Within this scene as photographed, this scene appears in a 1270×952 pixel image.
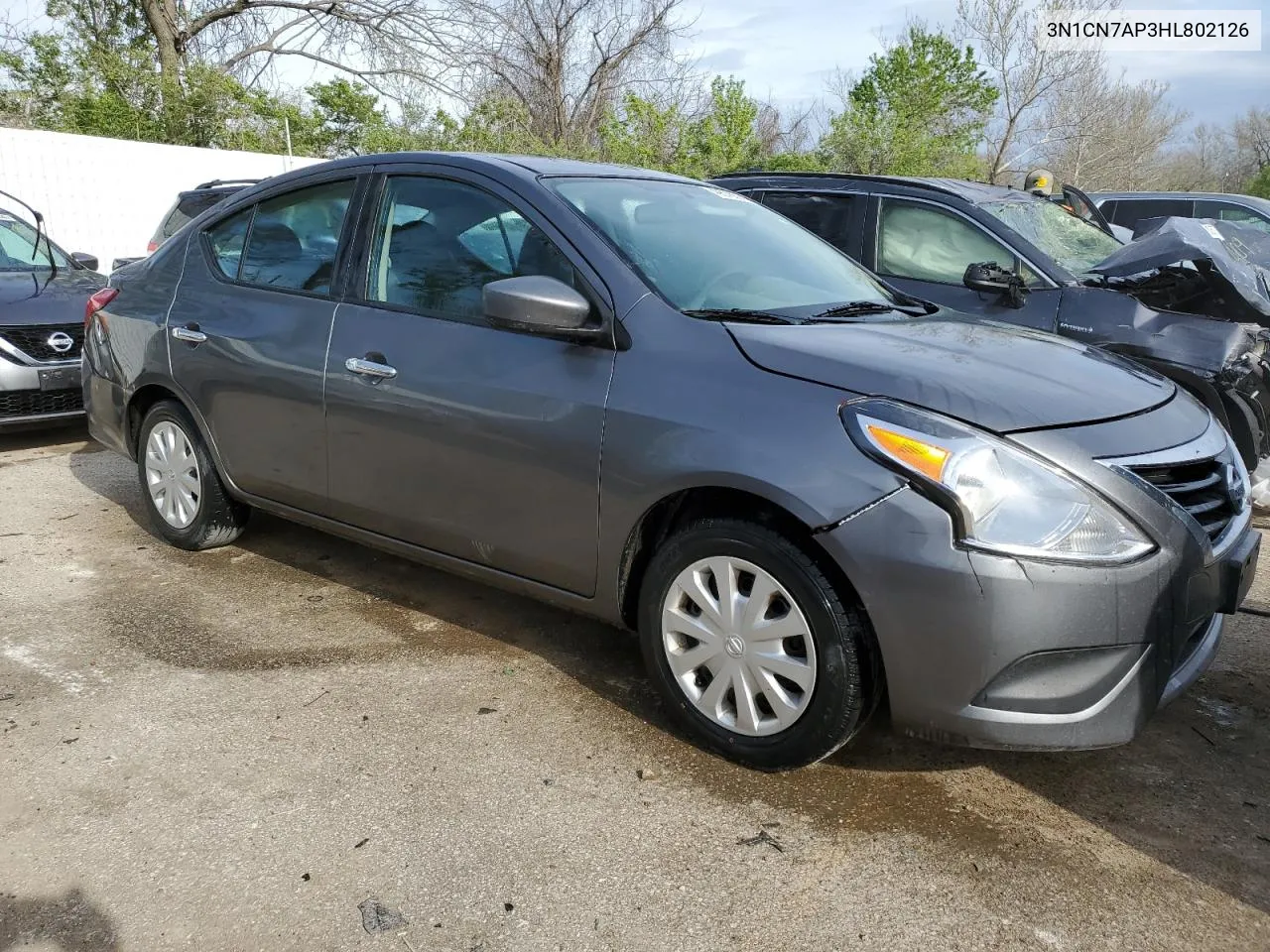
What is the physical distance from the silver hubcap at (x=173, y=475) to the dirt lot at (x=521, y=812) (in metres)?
0.72

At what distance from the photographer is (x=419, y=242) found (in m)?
3.68

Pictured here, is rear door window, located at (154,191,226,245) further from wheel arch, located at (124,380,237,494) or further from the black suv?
the black suv

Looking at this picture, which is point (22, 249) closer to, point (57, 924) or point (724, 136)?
point (57, 924)

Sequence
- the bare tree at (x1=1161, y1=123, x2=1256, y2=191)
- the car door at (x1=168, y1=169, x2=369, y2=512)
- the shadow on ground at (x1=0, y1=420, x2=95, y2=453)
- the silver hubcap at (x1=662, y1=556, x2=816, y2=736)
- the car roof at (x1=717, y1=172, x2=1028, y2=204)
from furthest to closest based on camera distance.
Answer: the bare tree at (x1=1161, y1=123, x2=1256, y2=191), the shadow on ground at (x1=0, y1=420, x2=95, y2=453), the car roof at (x1=717, y1=172, x2=1028, y2=204), the car door at (x1=168, y1=169, x2=369, y2=512), the silver hubcap at (x1=662, y1=556, x2=816, y2=736)

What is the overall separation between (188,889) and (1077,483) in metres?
2.27

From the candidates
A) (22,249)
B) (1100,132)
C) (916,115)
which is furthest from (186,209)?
(1100,132)

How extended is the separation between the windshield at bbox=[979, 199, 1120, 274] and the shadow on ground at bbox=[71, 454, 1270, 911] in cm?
254

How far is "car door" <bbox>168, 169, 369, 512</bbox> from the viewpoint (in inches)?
153

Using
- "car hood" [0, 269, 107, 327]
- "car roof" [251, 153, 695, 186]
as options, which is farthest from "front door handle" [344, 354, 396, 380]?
"car hood" [0, 269, 107, 327]

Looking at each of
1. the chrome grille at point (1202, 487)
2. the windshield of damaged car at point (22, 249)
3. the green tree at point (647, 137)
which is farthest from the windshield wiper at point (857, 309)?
the green tree at point (647, 137)

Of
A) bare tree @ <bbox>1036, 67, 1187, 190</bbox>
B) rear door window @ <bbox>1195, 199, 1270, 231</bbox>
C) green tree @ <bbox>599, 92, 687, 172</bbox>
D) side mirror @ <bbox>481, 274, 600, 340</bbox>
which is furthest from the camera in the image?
bare tree @ <bbox>1036, 67, 1187, 190</bbox>

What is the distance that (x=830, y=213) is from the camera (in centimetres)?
630

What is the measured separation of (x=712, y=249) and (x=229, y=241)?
7.17 feet

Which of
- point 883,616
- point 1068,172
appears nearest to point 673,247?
point 883,616
